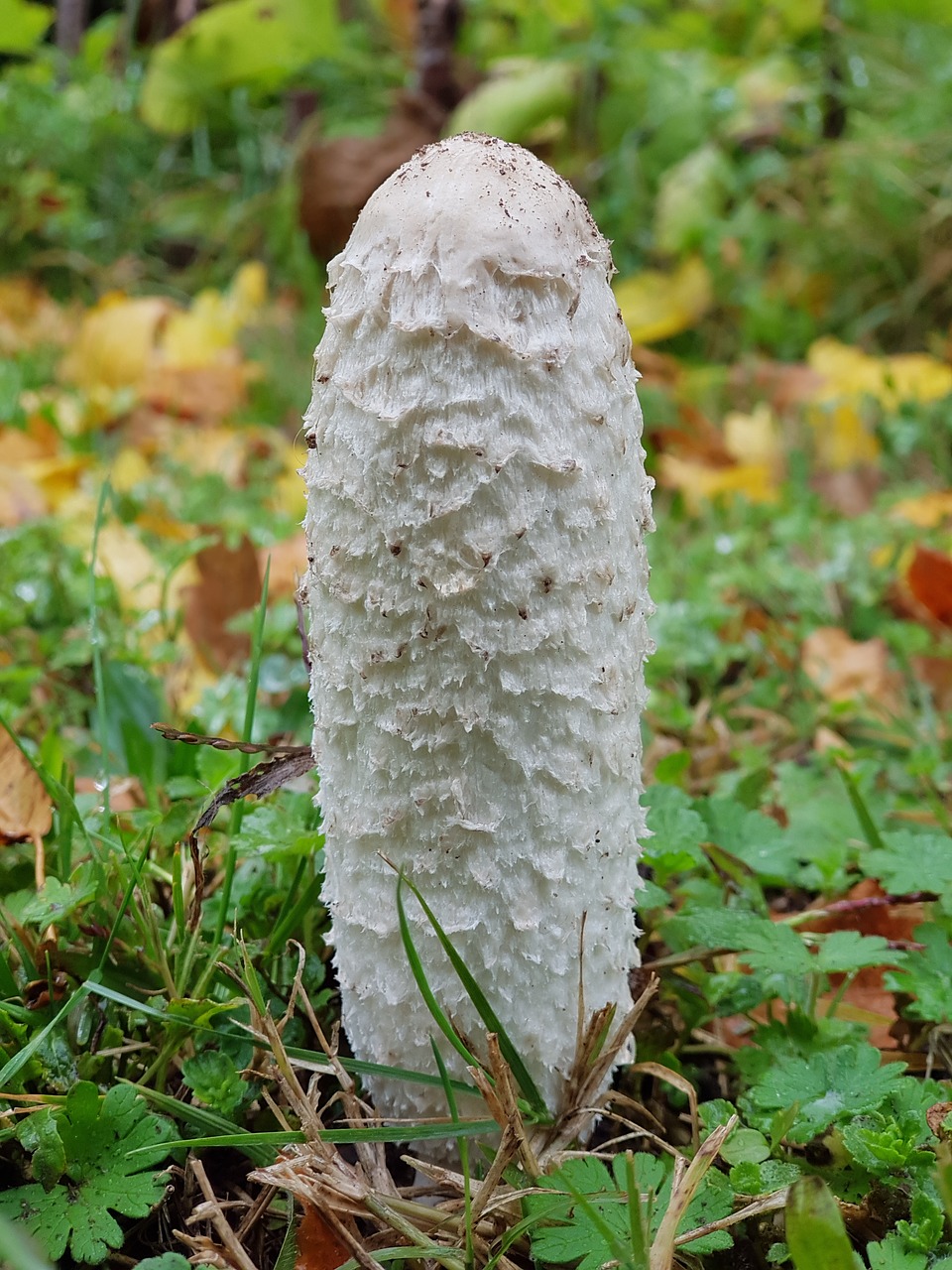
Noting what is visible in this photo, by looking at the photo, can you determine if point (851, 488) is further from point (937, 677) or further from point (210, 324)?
point (210, 324)

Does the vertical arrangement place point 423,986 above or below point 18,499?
below

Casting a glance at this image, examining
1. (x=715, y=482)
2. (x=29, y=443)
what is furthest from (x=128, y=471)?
(x=715, y=482)

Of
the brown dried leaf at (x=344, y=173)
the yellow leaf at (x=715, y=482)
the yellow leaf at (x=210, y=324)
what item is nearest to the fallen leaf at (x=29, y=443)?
the yellow leaf at (x=210, y=324)

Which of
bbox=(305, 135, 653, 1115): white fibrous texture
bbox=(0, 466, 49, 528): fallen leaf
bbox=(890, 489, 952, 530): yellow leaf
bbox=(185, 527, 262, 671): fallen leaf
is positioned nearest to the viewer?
bbox=(305, 135, 653, 1115): white fibrous texture

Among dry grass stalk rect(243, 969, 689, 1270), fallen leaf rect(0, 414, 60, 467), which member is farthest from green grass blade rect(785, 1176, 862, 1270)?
fallen leaf rect(0, 414, 60, 467)

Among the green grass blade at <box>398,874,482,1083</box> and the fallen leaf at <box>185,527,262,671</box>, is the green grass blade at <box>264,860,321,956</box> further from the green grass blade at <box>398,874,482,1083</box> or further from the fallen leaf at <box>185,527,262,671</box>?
the fallen leaf at <box>185,527,262,671</box>
